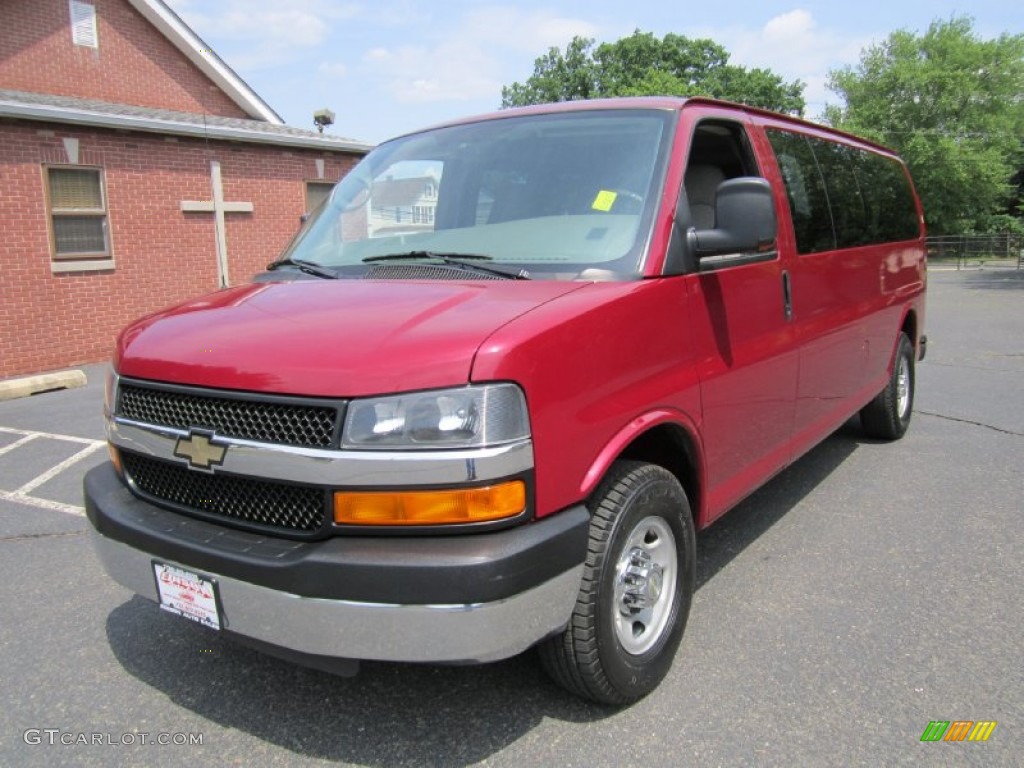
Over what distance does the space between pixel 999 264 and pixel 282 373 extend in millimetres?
40491

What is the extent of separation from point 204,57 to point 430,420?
16474mm

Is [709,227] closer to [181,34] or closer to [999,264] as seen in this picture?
[181,34]

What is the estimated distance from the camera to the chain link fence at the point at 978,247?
3916cm

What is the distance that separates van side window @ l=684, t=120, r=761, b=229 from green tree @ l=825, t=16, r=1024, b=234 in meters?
40.7

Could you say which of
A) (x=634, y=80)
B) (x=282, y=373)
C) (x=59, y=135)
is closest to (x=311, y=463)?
(x=282, y=373)

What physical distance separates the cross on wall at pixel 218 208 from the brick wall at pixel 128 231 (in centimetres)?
8

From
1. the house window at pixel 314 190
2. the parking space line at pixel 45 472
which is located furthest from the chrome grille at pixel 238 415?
the house window at pixel 314 190

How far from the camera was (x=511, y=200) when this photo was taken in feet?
10.5

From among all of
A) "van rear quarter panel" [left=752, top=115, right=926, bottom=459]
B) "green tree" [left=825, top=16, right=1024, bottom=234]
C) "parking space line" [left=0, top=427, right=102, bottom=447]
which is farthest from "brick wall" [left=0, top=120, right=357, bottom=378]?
"green tree" [left=825, top=16, right=1024, bottom=234]

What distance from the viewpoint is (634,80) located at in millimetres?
51594

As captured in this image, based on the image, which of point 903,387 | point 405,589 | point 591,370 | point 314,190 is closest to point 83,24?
point 314,190

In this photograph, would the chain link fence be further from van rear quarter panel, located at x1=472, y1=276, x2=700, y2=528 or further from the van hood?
the van hood

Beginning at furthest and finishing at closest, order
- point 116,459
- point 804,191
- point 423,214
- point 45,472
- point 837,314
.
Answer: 1. point 45,472
2. point 837,314
3. point 804,191
4. point 423,214
5. point 116,459

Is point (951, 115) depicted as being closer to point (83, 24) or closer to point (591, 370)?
point (83, 24)
